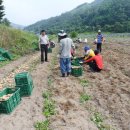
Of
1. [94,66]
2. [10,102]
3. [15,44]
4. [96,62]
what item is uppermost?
[96,62]

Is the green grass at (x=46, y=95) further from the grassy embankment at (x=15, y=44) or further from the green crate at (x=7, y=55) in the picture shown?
the grassy embankment at (x=15, y=44)

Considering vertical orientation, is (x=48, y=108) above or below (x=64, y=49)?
below

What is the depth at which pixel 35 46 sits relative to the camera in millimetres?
31422

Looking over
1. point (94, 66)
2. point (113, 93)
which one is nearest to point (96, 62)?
point (94, 66)

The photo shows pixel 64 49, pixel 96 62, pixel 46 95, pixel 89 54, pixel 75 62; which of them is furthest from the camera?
pixel 75 62

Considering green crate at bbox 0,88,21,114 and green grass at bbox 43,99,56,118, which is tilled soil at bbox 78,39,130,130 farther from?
green crate at bbox 0,88,21,114

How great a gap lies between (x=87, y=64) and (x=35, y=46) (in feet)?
52.1

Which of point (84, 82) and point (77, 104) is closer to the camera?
point (77, 104)

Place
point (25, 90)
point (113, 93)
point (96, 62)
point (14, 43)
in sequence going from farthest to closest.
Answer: point (14, 43), point (96, 62), point (113, 93), point (25, 90)

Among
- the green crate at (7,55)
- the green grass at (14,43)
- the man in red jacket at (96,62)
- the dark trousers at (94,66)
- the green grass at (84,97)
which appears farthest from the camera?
the green grass at (14,43)

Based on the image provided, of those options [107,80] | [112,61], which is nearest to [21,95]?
[107,80]

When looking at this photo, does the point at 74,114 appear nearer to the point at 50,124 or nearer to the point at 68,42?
the point at 50,124

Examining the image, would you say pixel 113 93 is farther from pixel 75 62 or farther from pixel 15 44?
pixel 15 44

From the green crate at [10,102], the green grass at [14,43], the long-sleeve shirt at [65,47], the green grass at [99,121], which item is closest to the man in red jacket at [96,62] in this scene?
the long-sleeve shirt at [65,47]
